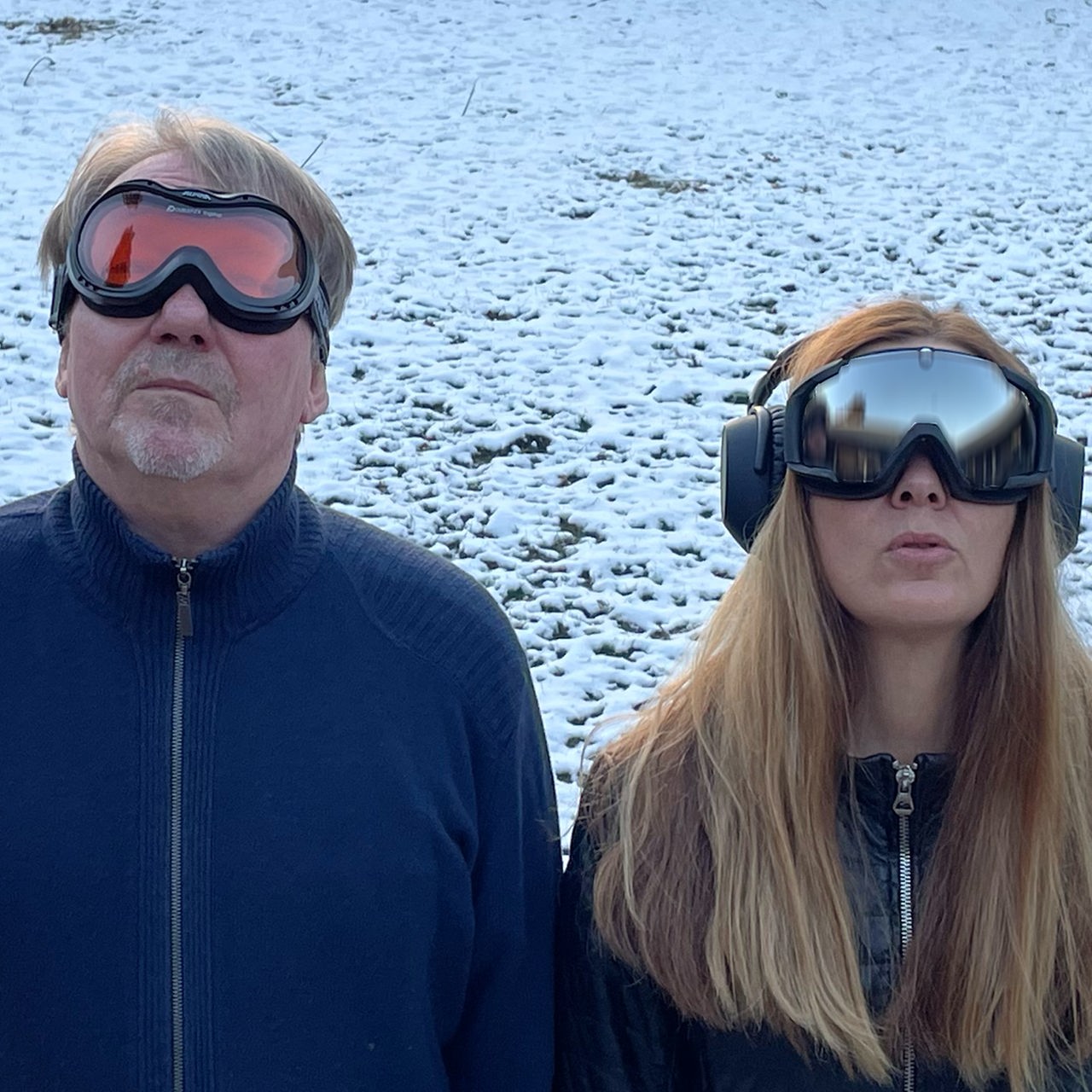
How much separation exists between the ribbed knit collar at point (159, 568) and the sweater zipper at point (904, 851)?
97 cm

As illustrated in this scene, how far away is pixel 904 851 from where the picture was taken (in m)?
2.08

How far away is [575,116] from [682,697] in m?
11.6

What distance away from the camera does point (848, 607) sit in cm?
215

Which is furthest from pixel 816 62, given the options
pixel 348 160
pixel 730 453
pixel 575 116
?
pixel 730 453

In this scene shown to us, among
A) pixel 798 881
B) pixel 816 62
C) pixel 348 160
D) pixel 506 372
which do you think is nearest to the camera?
pixel 798 881

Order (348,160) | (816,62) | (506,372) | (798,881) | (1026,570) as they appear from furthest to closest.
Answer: (816,62) < (348,160) < (506,372) < (1026,570) < (798,881)

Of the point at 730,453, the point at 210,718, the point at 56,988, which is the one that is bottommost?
the point at 56,988

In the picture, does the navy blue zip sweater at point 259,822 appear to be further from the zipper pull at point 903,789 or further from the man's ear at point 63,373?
the zipper pull at point 903,789

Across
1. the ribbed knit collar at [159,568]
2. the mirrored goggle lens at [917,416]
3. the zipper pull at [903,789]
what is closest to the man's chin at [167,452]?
the ribbed knit collar at [159,568]

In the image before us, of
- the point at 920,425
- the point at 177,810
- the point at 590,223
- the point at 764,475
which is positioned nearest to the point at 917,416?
the point at 920,425

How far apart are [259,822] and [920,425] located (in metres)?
1.18

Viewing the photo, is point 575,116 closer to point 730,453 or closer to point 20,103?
point 20,103

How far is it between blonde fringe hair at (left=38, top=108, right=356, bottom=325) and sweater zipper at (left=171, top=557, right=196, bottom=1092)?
23.8 inches

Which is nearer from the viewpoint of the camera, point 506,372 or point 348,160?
point 506,372
